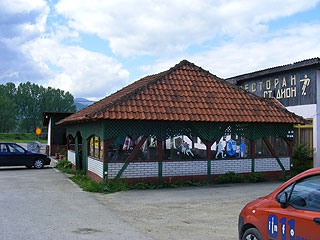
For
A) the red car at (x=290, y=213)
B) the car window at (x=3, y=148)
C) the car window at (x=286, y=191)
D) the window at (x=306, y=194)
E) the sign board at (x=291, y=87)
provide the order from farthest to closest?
the car window at (x=3, y=148) < the sign board at (x=291, y=87) < the car window at (x=286, y=191) < the window at (x=306, y=194) < the red car at (x=290, y=213)

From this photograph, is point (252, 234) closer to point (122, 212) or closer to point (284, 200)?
point (284, 200)

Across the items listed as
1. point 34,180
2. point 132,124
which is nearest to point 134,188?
point 132,124

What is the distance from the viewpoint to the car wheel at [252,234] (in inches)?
203

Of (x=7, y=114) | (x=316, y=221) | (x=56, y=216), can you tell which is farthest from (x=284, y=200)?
(x=7, y=114)

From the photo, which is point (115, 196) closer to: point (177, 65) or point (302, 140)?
point (177, 65)

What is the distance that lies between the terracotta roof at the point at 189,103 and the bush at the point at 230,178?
2.23m

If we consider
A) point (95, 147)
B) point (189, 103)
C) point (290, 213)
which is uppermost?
point (189, 103)

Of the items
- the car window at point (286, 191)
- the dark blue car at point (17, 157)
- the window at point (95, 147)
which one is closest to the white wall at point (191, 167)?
the window at point (95, 147)

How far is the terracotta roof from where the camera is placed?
43.1ft

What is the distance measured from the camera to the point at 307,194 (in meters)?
4.61

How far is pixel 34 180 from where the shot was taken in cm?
1549

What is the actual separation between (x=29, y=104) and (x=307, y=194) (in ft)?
343

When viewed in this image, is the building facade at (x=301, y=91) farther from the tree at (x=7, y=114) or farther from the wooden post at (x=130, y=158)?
the tree at (x=7, y=114)

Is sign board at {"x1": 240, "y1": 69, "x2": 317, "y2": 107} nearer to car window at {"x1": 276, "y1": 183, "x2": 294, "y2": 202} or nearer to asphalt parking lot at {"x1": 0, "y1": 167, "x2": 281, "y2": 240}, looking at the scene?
asphalt parking lot at {"x1": 0, "y1": 167, "x2": 281, "y2": 240}
